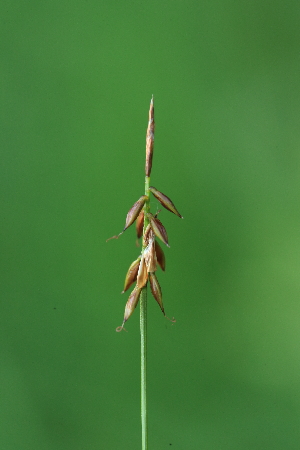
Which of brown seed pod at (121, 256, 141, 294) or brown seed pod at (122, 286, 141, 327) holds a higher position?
brown seed pod at (121, 256, 141, 294)

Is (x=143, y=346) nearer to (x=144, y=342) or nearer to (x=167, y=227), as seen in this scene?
(x=144, y=342)

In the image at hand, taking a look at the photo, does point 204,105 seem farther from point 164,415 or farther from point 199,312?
point 164,415

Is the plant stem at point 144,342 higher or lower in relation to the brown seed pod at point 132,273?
lower

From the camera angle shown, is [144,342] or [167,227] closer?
[144,342]

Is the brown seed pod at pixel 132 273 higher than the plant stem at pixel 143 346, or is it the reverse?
the brown seed pod at pixel 132 273

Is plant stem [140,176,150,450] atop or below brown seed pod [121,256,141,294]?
below

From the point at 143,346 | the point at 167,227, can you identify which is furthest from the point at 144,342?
the point at 167,227

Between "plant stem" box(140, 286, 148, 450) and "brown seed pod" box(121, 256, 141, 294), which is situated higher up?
"brown seed pod" box(121, 256, 141, 294)

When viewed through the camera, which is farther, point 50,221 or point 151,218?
point 50,221

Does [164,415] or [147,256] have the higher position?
[147,256]

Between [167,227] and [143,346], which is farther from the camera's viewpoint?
[167,227]

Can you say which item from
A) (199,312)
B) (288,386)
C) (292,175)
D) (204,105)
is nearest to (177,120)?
(204,105)
